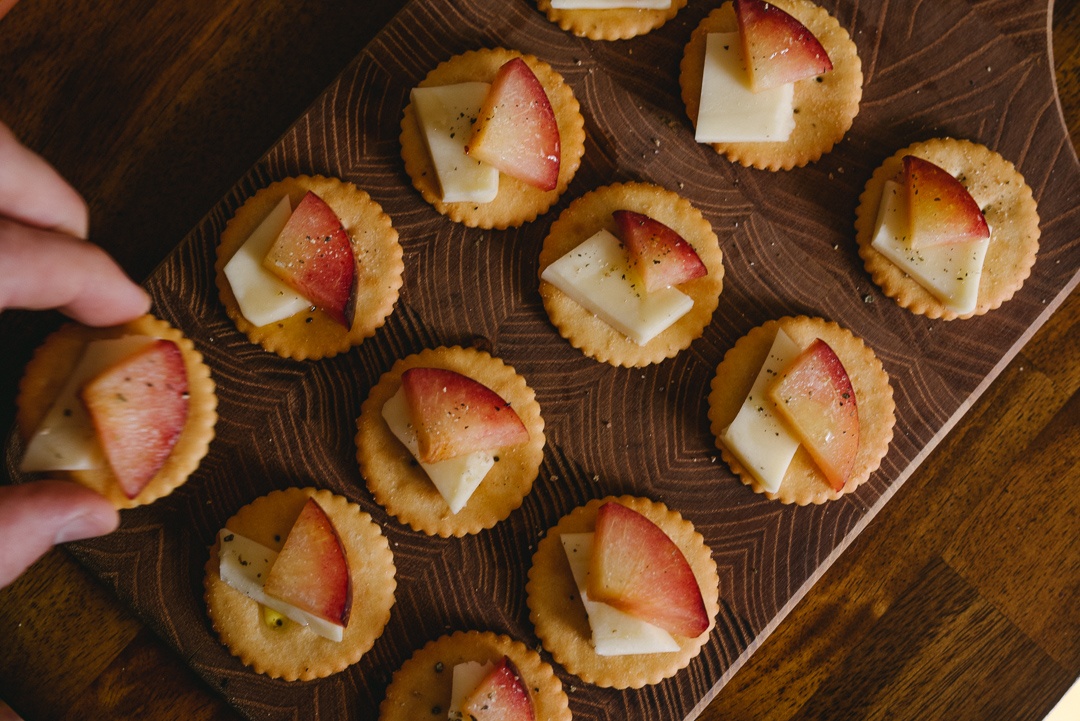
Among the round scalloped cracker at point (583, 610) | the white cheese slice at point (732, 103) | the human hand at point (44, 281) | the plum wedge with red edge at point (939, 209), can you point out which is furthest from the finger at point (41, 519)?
the plum wedge with red edge at point (939, 209)

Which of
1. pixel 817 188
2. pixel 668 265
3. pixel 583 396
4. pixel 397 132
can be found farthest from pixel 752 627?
pixel 397 132

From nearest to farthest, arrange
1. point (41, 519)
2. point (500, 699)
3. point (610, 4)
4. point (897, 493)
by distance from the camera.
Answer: point (41, 519)
point (500, 699)
point (610, 4)
point (897, 493)

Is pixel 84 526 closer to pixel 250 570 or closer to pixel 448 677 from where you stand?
pixel 250 570

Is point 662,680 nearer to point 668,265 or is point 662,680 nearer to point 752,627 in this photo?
point 752,627

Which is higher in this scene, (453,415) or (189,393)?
(453,415)

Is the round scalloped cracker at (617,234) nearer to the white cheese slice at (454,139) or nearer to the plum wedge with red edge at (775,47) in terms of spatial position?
the white cheese slice at (454,139)

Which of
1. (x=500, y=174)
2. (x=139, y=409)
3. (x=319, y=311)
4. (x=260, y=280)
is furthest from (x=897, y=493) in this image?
(x=139, y=409)
